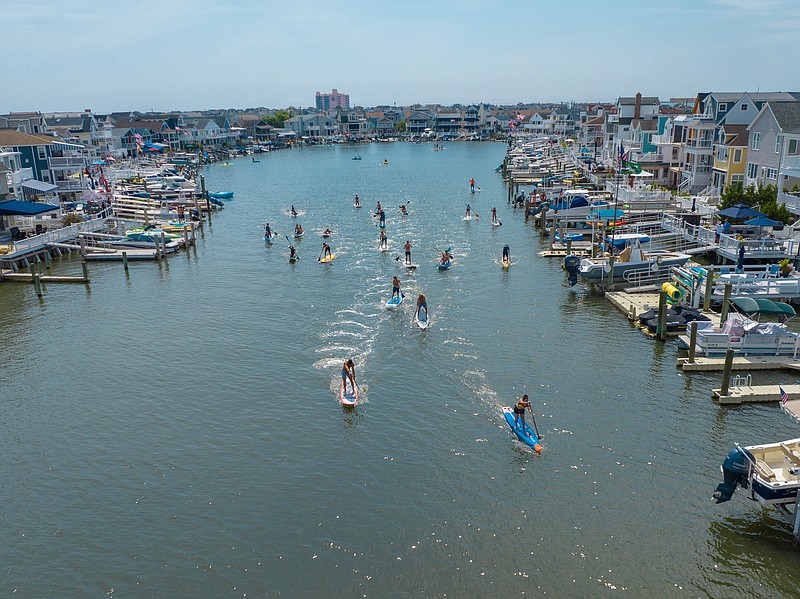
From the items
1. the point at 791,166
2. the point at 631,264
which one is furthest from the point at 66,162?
the point at 791,166

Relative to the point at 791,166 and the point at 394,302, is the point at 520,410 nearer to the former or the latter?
the point at 394,302

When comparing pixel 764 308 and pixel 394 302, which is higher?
pixel 764 308

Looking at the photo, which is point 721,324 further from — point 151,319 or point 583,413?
point 151,319

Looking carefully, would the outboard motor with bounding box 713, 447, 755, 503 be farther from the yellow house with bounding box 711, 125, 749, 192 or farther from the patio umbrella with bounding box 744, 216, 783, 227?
the yellow house with bounding box 711, 125, 749, 192

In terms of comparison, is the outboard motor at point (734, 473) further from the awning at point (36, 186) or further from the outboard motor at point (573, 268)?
the awning at point (36, 186)

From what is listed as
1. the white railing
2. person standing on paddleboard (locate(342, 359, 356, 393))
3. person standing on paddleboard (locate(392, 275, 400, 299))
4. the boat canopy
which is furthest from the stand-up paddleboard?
the white railing

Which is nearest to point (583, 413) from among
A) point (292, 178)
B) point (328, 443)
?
point (328, 443)
